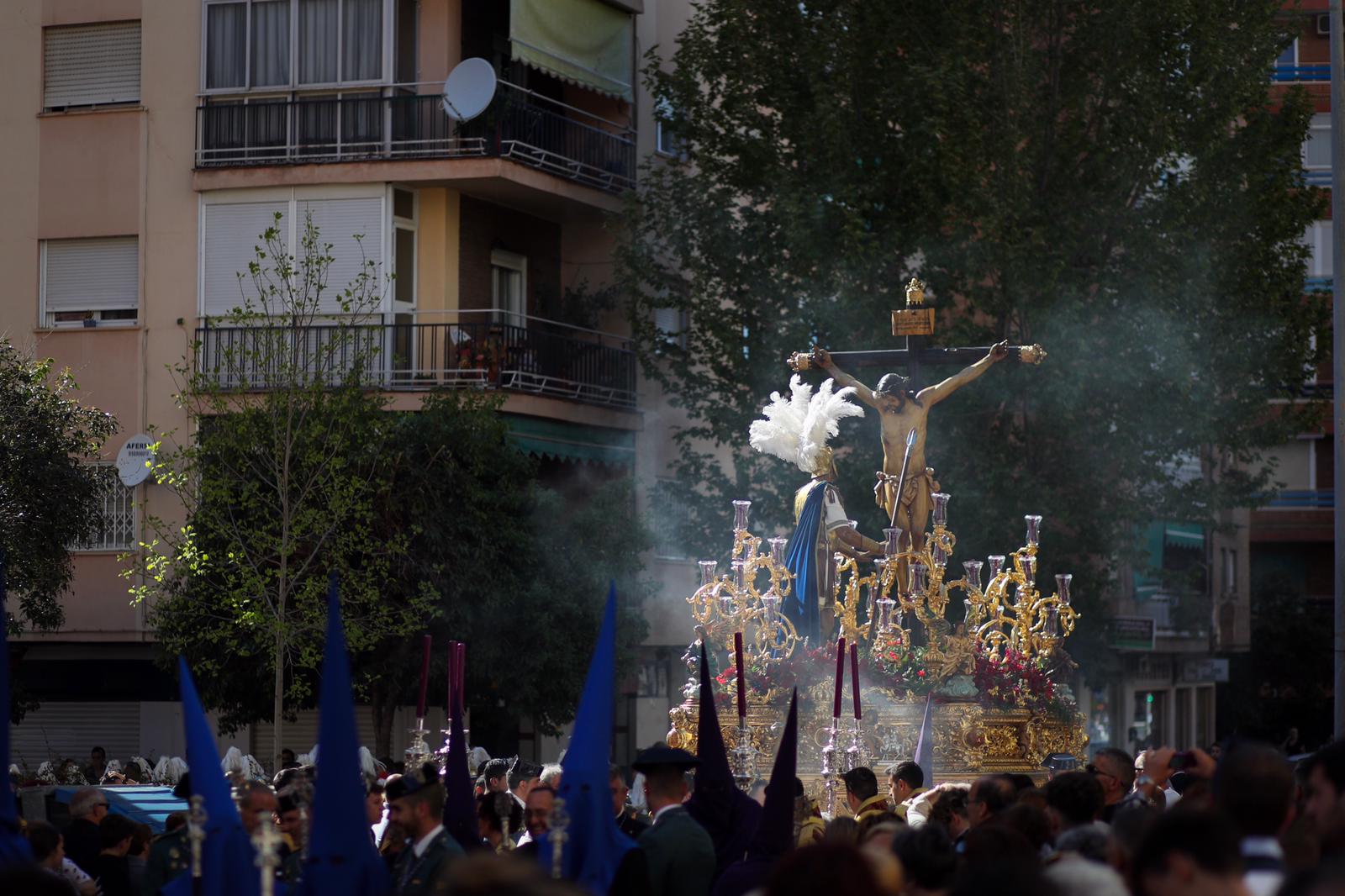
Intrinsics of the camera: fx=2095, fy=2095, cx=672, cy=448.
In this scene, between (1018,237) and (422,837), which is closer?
(422,837)

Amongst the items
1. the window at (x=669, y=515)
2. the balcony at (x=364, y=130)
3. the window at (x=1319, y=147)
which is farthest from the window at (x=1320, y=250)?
the balcony at (x=364, y=130)

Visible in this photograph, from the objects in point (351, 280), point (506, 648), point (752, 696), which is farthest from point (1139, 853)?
point (351, 280)

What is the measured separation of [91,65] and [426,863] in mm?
22536

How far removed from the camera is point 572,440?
92.5 feet

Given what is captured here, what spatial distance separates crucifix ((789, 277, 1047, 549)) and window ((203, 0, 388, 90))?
1253cm

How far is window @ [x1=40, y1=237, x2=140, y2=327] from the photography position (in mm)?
27984

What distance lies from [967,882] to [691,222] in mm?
23067

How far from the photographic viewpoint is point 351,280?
2655cm

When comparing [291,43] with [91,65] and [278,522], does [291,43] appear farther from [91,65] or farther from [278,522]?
[278,522]

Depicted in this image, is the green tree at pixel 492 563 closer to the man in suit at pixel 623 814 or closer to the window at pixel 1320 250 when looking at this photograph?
the man in suit at pixel 623 814

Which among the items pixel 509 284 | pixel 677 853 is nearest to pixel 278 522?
pixel 509 284

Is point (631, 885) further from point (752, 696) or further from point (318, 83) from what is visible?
point (318, 83)

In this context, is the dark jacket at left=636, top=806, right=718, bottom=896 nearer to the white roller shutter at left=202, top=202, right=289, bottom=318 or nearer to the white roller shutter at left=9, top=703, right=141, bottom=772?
the white roller shutter at left=202, top=202, right=289, bottom=318

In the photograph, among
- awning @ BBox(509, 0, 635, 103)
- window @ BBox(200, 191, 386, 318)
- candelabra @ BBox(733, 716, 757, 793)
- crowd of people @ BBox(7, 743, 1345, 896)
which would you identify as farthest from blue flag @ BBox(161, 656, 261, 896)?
awning @ BBox(509, 0, 635, 103)
